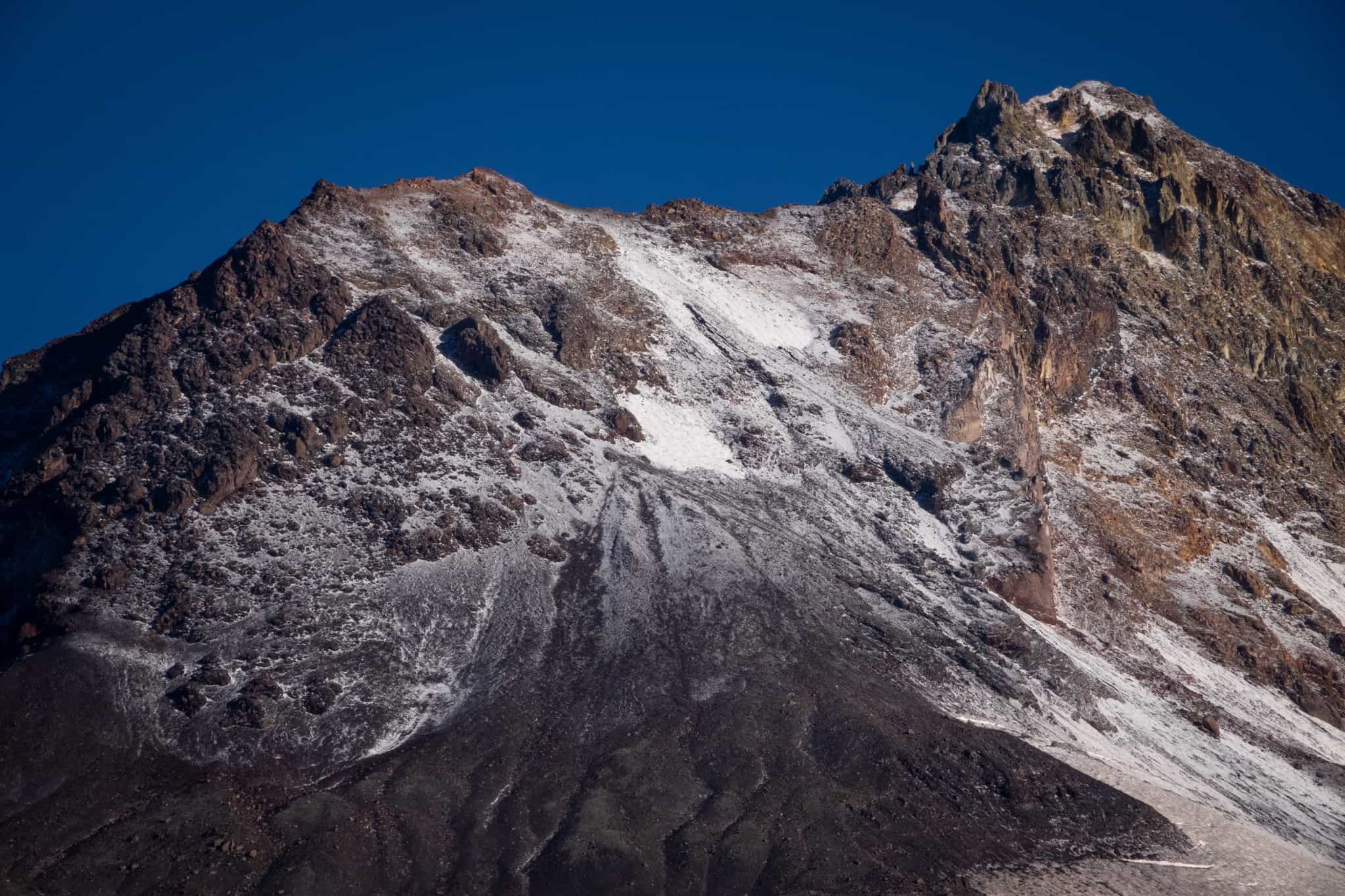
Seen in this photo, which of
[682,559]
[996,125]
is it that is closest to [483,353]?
[682,559]

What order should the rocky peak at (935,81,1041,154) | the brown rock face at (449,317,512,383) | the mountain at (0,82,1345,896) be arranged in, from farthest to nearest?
the rocky peak at (935,81,1041,154) < the brown rock face at (449,317,512,383) < the mountain at (0,82,1345,896)

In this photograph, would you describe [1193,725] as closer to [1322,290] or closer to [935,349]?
[935,349]

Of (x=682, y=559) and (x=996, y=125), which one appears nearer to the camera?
(x=682, y=559)

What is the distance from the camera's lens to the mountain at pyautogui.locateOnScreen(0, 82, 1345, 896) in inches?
1874

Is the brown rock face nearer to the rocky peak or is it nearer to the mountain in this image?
the mountain

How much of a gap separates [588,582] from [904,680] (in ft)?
58.1

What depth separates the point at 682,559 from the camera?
66.5 m

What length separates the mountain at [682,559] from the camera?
47.6m

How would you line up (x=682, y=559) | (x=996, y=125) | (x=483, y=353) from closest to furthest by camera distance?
(x=682, y=559), (x=483, y=353), (x=996, y=125)

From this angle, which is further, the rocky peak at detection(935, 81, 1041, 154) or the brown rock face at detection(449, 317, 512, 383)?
the rocky peak at detection(935, 81, 1041, 154)

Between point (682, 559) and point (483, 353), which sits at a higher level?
point (483, 353)

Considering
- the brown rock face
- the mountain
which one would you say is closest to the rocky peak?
the mountain

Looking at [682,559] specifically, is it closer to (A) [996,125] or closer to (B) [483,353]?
(B) [483,353]

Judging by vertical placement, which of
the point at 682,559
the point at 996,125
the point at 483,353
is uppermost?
the point at 996,125
